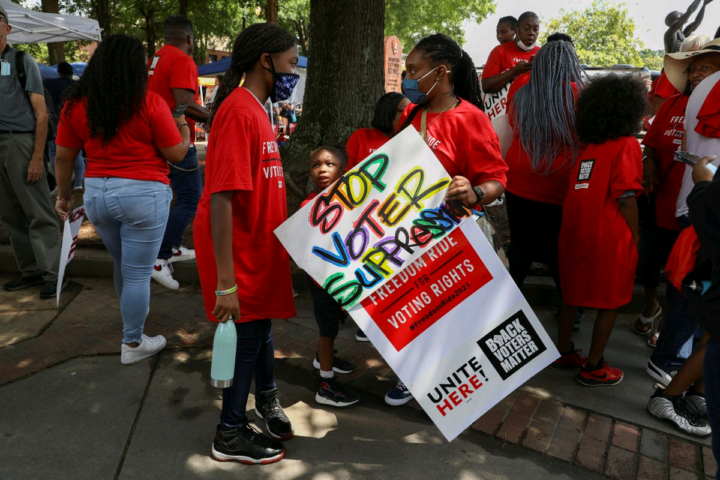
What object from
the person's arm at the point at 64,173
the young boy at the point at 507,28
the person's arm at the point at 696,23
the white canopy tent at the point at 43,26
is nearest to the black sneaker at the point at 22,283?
the person's arm at the point at 64,173

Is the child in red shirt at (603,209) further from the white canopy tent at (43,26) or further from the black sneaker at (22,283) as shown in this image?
the white canopy tent at (43,26)

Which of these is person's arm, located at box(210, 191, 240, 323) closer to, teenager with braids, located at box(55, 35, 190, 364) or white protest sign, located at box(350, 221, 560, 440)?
white protest sign, located at box(350, 221, 560, 440)

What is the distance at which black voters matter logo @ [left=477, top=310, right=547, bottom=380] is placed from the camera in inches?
91.7

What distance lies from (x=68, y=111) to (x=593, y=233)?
10.3 ft

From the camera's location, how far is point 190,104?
445cm

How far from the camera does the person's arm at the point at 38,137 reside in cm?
433

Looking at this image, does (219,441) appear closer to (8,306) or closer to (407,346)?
(407,346)

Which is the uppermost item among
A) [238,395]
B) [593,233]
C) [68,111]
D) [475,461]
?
[68,111]

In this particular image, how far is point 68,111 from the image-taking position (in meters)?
3.11

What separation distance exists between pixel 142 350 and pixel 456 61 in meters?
2.65

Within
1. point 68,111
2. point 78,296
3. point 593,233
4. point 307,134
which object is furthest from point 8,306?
point 593,233

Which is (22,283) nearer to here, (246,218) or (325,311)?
(325,311)

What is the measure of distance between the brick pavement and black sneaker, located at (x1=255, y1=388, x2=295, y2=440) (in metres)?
0.65

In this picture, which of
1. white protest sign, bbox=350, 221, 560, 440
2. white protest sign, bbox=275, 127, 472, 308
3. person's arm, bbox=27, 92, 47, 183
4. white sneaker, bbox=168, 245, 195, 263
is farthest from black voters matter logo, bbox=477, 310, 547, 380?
person's arm, bbox=27, 92, 47, 183
